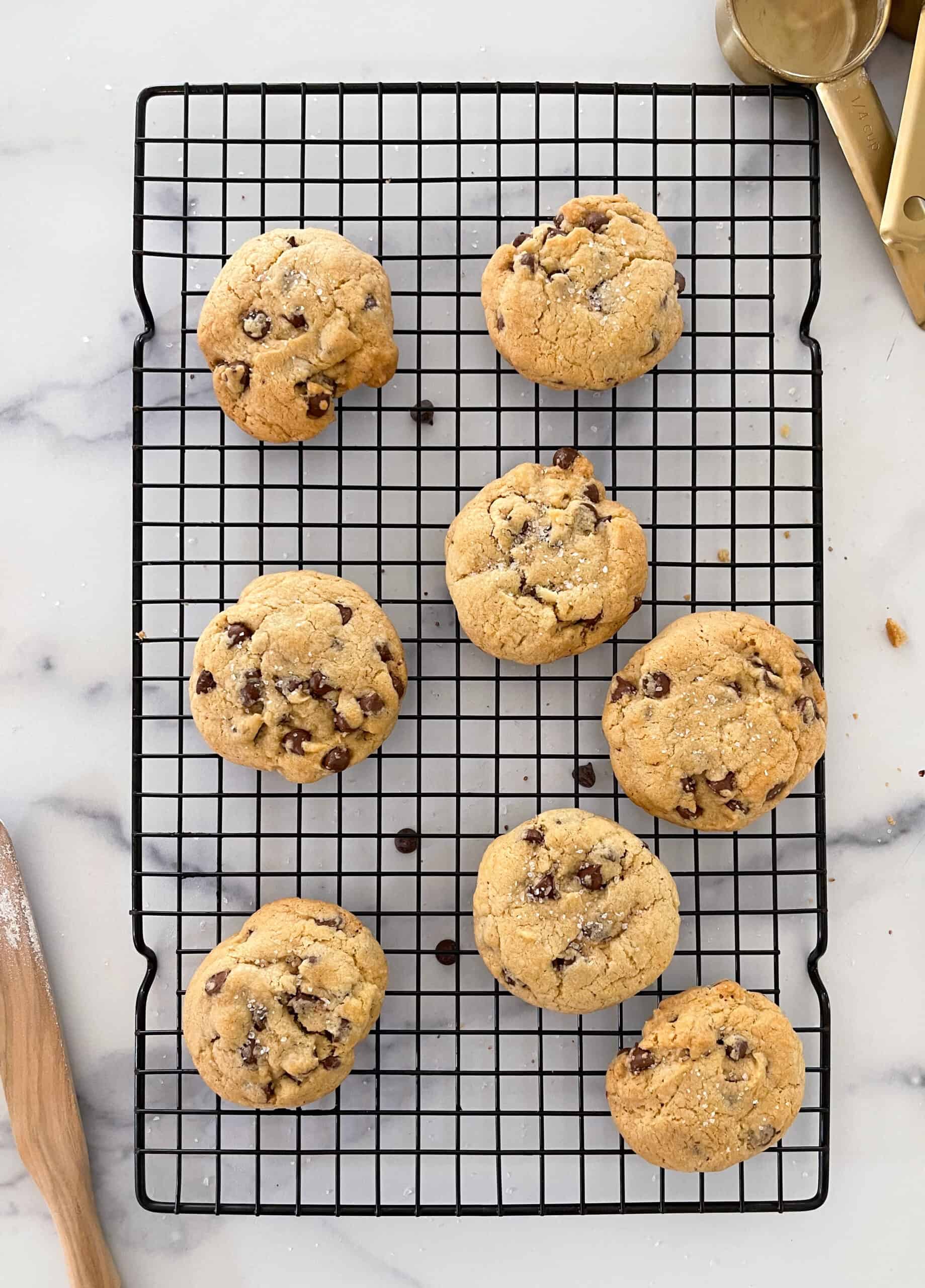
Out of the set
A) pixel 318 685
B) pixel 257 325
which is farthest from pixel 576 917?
pixel 257 325

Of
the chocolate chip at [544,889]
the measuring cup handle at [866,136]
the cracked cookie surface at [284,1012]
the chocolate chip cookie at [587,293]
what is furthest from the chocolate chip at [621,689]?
the measuring cup handle at [866,136]

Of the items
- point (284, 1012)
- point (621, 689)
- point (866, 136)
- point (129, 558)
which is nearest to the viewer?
point (284, 1012)

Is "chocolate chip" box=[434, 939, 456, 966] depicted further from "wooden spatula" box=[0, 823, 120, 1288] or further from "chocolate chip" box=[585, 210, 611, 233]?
"chocolate chip" box=[585, 210, 611, 233]

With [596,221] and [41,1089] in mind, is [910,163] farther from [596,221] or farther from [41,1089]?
[41,1089]

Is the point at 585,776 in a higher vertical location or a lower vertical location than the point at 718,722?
lower

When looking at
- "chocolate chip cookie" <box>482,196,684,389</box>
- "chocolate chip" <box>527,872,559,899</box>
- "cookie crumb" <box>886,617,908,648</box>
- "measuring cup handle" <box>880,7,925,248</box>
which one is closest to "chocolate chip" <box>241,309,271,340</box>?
"chocolate chip cookie" <box>482,196,684,389</box>

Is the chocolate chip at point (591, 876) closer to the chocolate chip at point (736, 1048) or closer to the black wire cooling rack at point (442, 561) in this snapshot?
the black wire cooling rack at point (442, 561)
